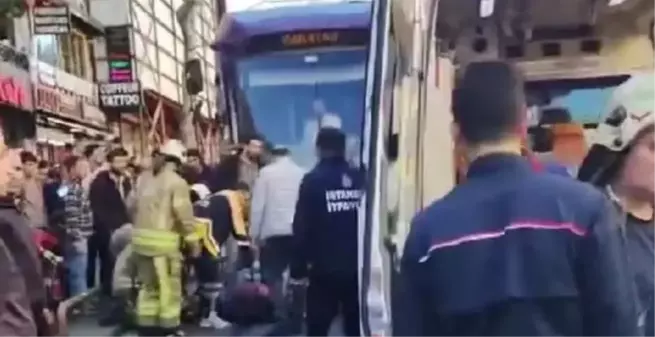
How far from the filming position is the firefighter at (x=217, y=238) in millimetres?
13531

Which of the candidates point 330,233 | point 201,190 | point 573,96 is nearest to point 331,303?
point 330,233

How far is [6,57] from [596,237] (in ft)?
80.9

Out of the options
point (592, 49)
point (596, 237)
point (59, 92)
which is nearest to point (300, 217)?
point (592, 49)

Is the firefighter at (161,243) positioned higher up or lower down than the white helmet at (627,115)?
lower down

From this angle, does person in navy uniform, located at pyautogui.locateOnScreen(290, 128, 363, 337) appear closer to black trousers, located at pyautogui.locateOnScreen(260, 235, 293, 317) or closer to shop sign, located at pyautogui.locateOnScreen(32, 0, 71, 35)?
black trousers, located at pyautogui.locateOnScreen(260, 235, 293, 317)

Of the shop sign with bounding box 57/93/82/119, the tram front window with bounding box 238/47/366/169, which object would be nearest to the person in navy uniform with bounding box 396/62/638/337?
the tram front window with bounding box 238/47/366/169

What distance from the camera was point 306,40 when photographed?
15.9 meters

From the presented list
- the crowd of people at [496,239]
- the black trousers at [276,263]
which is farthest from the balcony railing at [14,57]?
the crowd of people at [496,239]

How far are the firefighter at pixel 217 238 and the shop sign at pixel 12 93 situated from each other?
13.3m

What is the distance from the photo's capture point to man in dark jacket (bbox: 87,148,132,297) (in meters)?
15.7

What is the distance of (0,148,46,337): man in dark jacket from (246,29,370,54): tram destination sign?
394 inches

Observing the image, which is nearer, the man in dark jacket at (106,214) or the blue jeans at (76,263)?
the blue jeans at (76,263)

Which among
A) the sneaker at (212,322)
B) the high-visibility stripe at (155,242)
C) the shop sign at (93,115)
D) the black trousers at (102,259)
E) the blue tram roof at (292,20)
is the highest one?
the blue tram roof at (292,20)

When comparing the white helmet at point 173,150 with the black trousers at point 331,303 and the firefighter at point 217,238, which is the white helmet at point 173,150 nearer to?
the firefighter at point 217,238
